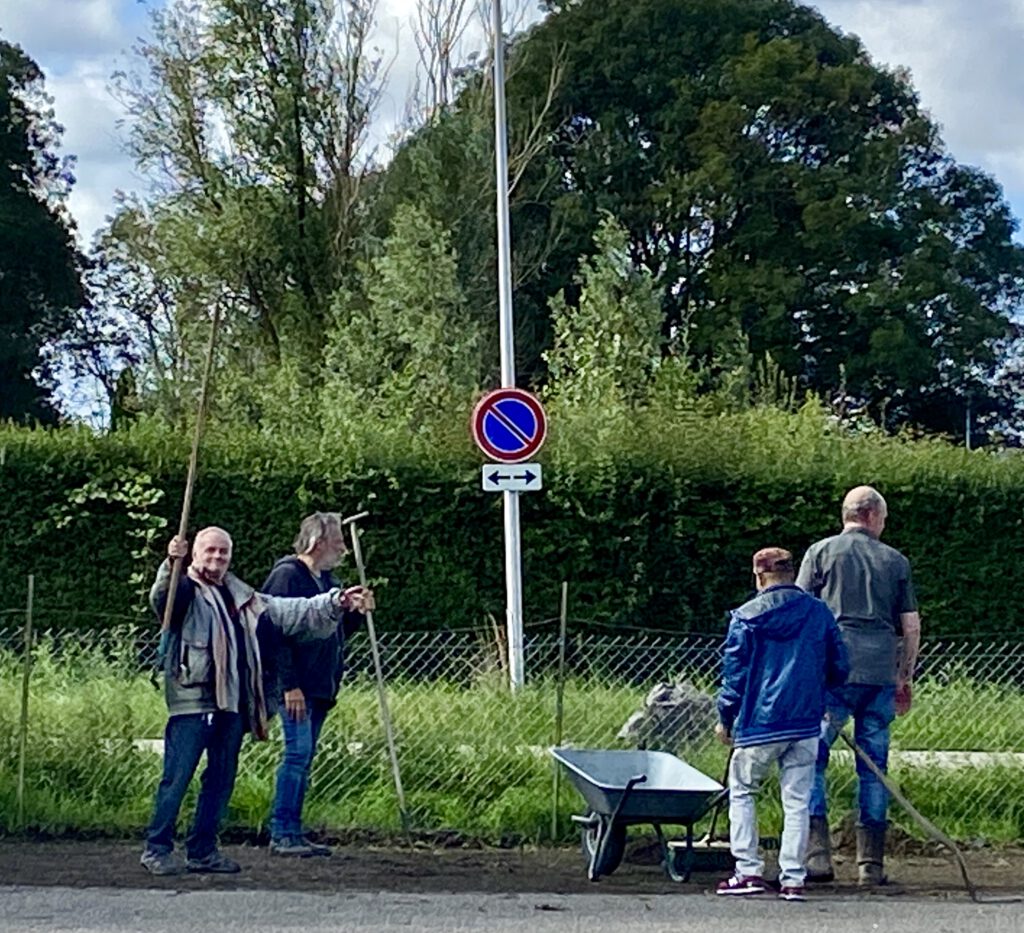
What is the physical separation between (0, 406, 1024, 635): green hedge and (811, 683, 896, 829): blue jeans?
9049mm

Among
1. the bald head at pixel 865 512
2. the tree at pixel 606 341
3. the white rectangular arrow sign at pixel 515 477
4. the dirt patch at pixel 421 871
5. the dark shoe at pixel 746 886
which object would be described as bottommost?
the dirt patch at pixel 421 871

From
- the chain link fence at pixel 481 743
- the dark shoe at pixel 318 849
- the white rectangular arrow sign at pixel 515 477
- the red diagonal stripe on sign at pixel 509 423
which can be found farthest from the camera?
the white rectangular arrow sign at pixel 515 477

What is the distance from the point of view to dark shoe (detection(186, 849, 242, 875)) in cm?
840

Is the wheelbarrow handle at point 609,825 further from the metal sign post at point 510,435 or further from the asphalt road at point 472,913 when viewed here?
the metal sign post at point 510,435

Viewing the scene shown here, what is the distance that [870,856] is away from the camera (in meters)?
8.49

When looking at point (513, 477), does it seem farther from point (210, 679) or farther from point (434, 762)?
point (210, 679)

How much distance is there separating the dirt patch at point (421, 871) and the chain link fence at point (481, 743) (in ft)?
1.07

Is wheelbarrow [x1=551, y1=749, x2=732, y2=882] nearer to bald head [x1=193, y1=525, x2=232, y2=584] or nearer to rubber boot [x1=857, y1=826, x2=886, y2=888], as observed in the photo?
rubber boot [x1=857, y1=826, x2=886, y2=888]

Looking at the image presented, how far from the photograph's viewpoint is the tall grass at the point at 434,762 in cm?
966

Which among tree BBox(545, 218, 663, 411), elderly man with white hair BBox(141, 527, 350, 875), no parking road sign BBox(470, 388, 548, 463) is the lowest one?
elderly man with white hair BBox(141, 527, 350, 875)

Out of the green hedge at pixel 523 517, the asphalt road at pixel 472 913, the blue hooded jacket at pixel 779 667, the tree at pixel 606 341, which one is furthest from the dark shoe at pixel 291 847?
the tree at pixel 606 341

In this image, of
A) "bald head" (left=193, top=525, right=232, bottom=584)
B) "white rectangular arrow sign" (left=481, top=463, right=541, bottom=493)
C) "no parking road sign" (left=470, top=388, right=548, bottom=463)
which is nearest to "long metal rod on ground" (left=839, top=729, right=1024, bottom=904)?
"bald head" (left=193, top=525, right=232, bottom=584)

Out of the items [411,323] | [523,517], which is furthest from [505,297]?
[411,323]

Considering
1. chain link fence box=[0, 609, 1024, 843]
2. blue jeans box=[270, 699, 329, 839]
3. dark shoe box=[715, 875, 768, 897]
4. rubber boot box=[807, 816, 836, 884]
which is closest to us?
dark shoe box=[715, 875, 768, 897]
